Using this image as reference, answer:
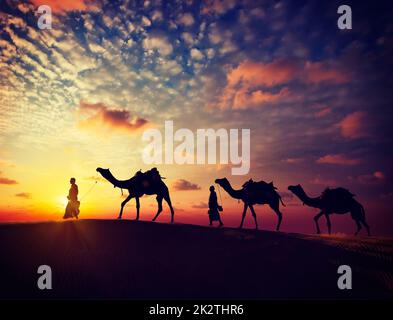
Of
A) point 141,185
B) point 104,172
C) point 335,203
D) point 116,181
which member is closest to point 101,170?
point 104,172

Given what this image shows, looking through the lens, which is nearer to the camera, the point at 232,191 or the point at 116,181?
the point at 116,181

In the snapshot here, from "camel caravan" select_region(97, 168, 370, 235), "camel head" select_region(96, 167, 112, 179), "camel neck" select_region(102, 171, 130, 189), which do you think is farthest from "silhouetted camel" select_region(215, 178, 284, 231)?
"camel head" select_region(96, 167, 112, 179)

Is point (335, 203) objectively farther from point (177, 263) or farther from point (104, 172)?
point (104, 172)

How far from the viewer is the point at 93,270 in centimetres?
1041

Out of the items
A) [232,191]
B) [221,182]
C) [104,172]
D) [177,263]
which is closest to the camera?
[177,263]

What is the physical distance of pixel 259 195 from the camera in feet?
61.0

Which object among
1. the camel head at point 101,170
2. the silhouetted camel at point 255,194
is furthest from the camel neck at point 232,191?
the camel head at point 101,170

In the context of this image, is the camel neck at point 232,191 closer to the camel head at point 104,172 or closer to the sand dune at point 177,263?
the sand dune at point 177,263

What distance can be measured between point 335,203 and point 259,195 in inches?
182

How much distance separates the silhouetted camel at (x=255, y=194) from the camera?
60.3ft
